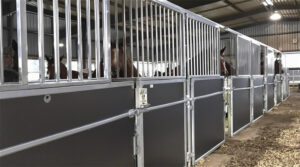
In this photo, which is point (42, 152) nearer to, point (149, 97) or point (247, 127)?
point (149, 97)

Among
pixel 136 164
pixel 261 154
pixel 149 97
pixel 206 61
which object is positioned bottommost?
pixel 261 154

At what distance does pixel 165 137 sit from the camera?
2.51m

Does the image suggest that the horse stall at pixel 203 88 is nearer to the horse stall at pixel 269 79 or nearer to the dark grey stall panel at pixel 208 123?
the dark grey stall panel at pixel 208 123

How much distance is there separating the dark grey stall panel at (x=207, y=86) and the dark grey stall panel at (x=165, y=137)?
1.34ft

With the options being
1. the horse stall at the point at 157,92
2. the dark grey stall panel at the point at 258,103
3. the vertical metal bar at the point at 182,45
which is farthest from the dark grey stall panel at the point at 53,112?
the dark grey stall panel at the point at 258,103

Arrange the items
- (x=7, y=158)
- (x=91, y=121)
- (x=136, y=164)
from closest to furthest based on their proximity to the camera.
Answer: (x=7, y=158) < (x=91, y=121) < (x=136, y=164)

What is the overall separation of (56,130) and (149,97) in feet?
3.19

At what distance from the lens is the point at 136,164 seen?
2092 millimetres

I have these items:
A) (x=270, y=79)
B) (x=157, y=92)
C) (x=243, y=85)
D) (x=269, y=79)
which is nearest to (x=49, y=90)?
(x=157, y=92)

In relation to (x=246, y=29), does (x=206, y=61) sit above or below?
below

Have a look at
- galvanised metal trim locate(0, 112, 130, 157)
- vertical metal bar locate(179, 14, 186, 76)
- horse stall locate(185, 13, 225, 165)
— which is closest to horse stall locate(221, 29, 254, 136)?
horse stall locate(185, 13, 225, 165)

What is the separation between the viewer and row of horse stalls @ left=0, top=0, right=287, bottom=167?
1.24 metres

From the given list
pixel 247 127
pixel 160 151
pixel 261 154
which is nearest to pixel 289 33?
pixel 247 127

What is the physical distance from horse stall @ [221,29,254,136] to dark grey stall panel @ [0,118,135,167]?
8.97 ft
